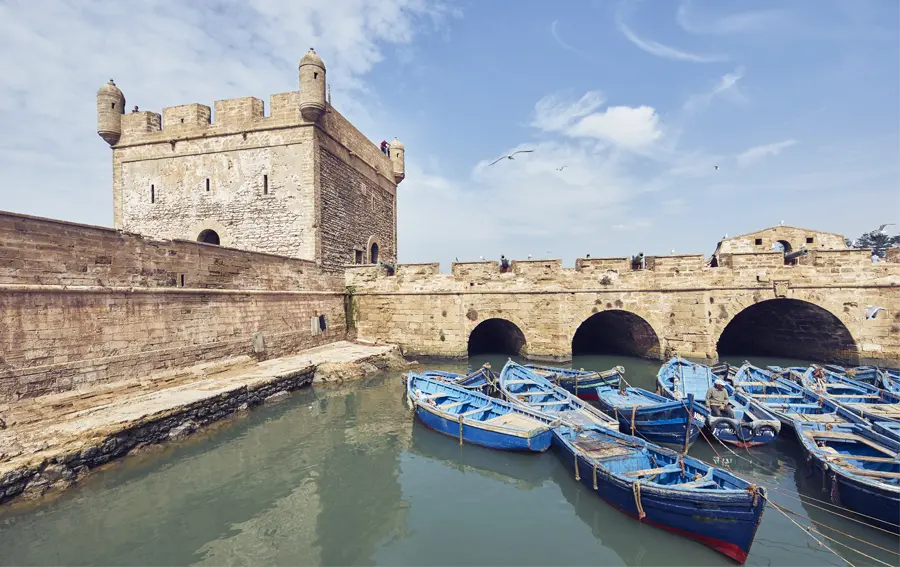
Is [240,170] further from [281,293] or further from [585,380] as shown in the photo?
[585,380]

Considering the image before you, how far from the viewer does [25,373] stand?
7.37 metres

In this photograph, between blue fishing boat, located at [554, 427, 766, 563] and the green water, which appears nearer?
blue fishing boat, located at [554, 427, 766, 563]

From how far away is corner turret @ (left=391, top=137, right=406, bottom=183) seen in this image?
954 inches

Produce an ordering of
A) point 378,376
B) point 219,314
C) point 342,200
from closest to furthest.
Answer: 1. point 219,314
2. point 378,376
3. point 342,200

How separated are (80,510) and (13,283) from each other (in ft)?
14.9

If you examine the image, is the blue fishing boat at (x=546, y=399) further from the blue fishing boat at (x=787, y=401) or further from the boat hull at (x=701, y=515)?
the blue fishing boat at (x=787, y=401)

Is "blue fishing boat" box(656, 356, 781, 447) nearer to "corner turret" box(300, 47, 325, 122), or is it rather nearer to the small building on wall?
the small building on wall

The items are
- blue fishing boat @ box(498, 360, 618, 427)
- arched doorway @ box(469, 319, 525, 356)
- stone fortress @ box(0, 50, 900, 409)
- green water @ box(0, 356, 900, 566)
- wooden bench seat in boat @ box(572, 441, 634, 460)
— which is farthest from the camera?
arched doorway @ box(469, 319, 525, 356)

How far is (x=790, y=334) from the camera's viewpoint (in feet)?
55.6

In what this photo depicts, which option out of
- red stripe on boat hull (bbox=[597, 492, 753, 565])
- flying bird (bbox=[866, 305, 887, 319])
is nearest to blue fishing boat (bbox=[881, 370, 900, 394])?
flying bird (bbox=[866, 305, 887, 319])

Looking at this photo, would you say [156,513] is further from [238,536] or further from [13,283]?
[13,283]

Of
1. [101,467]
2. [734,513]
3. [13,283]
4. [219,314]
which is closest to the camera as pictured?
[734,513]

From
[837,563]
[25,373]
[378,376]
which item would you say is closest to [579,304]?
[378,376]

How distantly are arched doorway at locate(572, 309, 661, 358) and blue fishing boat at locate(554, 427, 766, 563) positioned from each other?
985cm
